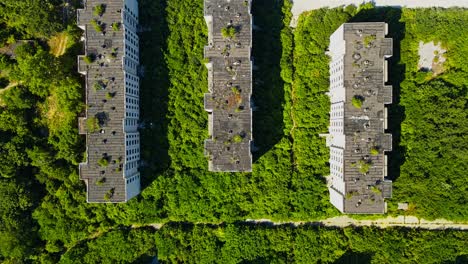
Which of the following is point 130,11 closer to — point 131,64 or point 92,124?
point 131,64

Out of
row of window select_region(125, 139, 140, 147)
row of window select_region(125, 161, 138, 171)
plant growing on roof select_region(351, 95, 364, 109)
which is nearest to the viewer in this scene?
plant growing on roof select_region(351, 95, 364, 109)

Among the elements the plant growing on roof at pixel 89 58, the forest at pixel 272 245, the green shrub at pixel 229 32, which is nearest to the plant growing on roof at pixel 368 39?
the green shrub at pixel 229 32

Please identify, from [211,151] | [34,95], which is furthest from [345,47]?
[34,95]

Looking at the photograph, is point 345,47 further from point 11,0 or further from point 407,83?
point 11,0

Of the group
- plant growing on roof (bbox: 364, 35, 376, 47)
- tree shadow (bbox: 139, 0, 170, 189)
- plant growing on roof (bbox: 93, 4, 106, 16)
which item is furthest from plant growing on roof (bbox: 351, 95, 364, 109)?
plant growing on roof (bbox: 93, 4, 106, 16)

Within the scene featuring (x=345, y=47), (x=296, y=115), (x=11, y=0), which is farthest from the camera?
(x=296, y=115)

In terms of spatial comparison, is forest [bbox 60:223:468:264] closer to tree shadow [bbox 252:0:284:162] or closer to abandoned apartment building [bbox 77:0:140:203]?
abandoned apartment building [bbox 77:0:140:203]

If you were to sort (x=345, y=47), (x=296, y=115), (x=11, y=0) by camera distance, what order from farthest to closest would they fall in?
1. (x=296, y=115)
2. (x=11, y=0)
3. (x=345, y=47)

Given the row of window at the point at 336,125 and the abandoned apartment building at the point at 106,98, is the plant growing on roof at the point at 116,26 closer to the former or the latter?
the abandoned apartment building at the point at 106,98
